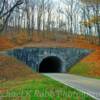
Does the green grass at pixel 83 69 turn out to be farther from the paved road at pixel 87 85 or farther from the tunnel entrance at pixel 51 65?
the paved road at pixel 87 85

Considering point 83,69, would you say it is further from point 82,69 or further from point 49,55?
point 49,55

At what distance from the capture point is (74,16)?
57.4 metres

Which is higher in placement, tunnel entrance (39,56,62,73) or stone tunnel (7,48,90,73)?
stone tunnel (7,48,90,73)

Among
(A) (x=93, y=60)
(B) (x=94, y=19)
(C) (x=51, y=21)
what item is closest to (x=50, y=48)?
(A) (x=93, y=60)

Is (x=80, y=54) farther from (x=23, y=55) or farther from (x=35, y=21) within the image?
(x=35, y=21)

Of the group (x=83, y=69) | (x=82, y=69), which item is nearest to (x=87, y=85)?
(x=83, y=69)

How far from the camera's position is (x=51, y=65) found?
42.3 meters

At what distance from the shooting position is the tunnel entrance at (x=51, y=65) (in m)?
37.5

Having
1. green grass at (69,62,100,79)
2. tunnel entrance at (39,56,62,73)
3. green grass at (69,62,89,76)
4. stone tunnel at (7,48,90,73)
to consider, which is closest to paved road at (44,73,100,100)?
green grass at (69,62,100,79)

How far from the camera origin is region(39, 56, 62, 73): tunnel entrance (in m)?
37.5

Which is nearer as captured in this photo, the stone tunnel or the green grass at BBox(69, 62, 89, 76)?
the green grass at BBox(69, 62, 89, 76)

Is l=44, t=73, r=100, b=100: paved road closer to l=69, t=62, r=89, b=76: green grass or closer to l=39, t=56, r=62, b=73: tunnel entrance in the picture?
l=69, t=62, r=89, b=76: green grass

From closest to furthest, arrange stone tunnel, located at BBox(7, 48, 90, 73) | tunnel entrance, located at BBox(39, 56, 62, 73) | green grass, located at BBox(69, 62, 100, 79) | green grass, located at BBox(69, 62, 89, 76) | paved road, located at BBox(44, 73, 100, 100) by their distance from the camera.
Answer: paved road, located at BBox(44, 73, 100, 100) → green grass, located at BBox(69, 62, 100, 79) → green grass, located at BBox(69, 62, 89, 76) → stone tunnel, located at BBox(7, 48, 90, 73) → tunnel entrance, located at BBox(39, 56, 62, 73)

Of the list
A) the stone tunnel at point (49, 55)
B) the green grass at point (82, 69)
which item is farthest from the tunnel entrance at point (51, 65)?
the green grass at point (82, 69)
